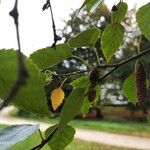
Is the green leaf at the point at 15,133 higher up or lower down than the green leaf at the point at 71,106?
lower down

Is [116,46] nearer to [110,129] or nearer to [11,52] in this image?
[11,52]

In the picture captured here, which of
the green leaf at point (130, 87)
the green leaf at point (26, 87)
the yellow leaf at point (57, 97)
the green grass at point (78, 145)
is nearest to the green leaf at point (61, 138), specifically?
the yellow leaf at point (57, 97)

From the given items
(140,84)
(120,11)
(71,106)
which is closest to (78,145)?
(120,11)

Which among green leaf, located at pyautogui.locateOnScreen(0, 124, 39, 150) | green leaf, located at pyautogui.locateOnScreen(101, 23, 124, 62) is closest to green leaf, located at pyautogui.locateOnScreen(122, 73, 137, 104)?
green leaf, located at pyautogui.locateOnScreen(101, 23, 124, 62)

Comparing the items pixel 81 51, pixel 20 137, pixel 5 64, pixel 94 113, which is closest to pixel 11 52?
pixel 5 64

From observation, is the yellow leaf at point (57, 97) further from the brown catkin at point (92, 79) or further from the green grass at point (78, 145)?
the green grass at point (78, 145)

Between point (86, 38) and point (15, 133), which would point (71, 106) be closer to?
point (15, 133)

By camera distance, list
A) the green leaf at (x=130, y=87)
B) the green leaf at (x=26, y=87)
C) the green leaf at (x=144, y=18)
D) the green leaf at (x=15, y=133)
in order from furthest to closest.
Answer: the green leaf at (x=130, y=87) < the green leaf at (x=144, y=18) < the green leaf at (x=15, y=133) < the green leaf at (x=26, y=87)
